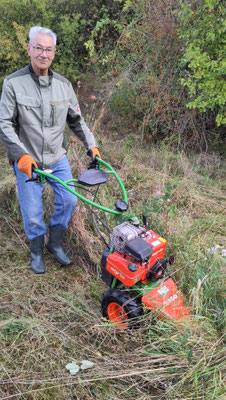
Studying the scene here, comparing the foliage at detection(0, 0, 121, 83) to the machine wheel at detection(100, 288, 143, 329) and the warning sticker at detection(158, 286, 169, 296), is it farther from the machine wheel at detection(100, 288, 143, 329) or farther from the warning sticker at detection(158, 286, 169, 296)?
the warning sticker at detection(158, 286, 169, 296)

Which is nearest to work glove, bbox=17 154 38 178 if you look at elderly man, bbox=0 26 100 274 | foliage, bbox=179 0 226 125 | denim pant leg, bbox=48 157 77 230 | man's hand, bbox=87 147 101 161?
elderly man, bbox=0 26 100 274

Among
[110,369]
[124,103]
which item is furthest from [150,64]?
[110,369]

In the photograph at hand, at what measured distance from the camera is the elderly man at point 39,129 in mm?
2646

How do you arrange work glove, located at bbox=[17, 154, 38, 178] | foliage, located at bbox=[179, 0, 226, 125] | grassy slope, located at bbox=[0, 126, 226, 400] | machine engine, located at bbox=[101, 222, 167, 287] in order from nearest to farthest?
grassy slope, located at bbox=[0, 126, 226, 400] < machine engine, located at bbox=[101, 222, 167, 287] < work glove, located at bbox=[17, 154, 38, 178] < foliage, located at bbox=[179, 0, 226, 125]

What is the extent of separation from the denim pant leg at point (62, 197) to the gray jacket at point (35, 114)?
0.08 meters

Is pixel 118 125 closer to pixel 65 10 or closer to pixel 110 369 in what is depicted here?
pixel 65 10

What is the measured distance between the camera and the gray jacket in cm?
266

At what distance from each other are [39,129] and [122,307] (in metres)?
1.50

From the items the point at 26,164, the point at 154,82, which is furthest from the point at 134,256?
the point at 154,82

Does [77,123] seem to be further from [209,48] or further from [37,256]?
[209,48]

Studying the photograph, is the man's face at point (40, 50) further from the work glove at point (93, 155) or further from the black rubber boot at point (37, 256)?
the black rubber boot at point (37, 256)

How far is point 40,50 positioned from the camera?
8.65ft

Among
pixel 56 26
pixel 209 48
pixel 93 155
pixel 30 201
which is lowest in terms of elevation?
pixel 30 201

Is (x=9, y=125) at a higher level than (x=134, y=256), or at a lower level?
higher
